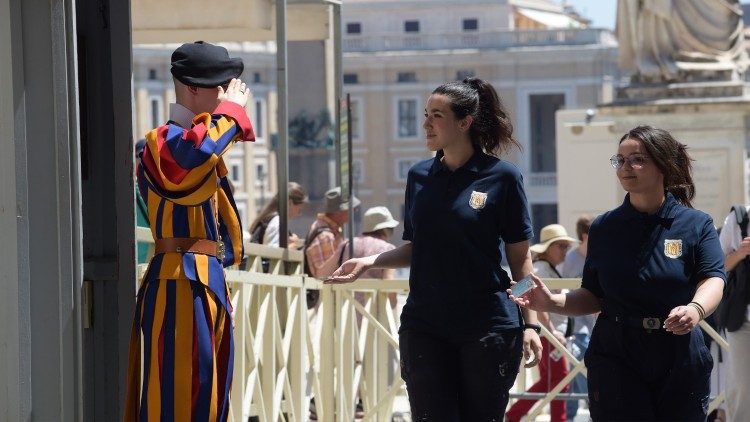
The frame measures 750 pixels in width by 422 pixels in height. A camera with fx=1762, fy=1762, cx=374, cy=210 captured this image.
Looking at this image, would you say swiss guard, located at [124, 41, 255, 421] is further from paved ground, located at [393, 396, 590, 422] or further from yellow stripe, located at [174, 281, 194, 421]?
paved ground, located at [393, 396, 590, 422]

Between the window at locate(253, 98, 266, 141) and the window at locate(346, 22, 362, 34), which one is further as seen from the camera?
the window at locate(346, 22, 362, 34)

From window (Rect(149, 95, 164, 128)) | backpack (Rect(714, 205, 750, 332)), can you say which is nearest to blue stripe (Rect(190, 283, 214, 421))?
backpack (Rect(714, 205, 750, 332))

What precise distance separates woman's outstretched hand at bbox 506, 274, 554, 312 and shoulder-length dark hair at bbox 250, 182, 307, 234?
17.1 feet

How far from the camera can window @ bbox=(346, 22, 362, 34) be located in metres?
111

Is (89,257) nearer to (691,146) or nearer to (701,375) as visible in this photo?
(701,375)

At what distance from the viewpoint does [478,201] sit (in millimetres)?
6125

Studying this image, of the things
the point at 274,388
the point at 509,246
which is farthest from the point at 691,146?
the point at 509,246

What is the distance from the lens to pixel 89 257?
6.06 meters

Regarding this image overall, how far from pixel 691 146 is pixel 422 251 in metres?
13.5

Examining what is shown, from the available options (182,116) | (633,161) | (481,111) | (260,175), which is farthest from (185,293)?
(260,175)

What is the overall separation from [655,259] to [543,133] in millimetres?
97092

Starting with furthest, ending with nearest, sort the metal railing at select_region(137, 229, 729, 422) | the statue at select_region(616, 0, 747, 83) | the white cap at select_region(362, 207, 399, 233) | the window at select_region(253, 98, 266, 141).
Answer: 1. the window at select_region(253, 98, 266, 141)
2. the statue at select_region(616, 0, 747, 83)
3. the white cap at select_region(362, 207, 399, 233)
4. the metal railing at select_region(137, 229, 729, 422)

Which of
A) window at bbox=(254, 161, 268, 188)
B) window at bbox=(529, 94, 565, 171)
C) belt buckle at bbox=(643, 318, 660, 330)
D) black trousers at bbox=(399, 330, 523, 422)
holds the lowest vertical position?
window at bbox=(254, 161, 268, 188)

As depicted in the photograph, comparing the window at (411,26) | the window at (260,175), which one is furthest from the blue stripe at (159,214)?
the window at (411,26)
